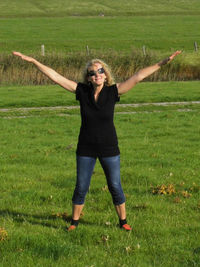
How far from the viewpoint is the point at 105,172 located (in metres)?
5.55

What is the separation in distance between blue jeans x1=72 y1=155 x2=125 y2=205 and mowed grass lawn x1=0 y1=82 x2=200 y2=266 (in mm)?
403

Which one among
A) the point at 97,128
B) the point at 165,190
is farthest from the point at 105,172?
the point at 165,190

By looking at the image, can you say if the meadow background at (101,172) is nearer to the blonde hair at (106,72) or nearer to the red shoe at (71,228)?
the red shoe at (71,228)

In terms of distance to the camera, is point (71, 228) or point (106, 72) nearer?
point (106, 72)

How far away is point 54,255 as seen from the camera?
15.9 ft

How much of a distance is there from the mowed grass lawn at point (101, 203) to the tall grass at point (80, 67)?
48.6 ft

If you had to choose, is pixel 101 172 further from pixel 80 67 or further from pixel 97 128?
pixel 80 67

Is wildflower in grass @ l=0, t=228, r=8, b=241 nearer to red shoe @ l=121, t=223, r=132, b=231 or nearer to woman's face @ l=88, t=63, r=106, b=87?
red shoe @ l=121, t=223, r=132, b=231

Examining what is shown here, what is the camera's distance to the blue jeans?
214 inches

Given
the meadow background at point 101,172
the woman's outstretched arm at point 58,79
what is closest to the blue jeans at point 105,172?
the meadow background at point 101,172

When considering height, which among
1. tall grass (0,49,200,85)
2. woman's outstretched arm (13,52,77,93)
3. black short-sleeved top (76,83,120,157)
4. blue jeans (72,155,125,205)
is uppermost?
woman's outstretched arm (13,52,77,93)

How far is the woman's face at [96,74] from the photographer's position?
5.40 m

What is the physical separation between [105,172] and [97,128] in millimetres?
566

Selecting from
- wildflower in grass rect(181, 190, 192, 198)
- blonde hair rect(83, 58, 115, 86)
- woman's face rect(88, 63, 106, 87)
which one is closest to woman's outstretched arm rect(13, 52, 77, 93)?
blonde hair rect(83, 58, 115, 86)
